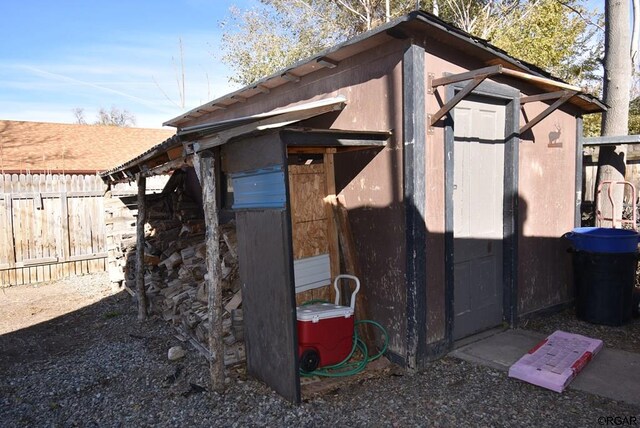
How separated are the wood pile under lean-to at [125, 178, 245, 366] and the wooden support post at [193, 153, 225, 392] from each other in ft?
1.26

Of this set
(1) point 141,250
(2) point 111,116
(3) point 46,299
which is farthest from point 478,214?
(2) point 111,116

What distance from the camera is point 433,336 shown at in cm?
434

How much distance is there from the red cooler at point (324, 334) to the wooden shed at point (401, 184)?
0.89 ft

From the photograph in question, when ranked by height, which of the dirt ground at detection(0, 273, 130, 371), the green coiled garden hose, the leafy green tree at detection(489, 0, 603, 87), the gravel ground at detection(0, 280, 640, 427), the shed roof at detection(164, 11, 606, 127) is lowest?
the dirt ground at detection(0, 273, 130, 371)

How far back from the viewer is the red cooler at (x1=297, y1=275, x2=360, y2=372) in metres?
3.96

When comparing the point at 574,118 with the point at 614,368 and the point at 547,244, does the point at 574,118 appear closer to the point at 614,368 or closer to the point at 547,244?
the point at 547,244

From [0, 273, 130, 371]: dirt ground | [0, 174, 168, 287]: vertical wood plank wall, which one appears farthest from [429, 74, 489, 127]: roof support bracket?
[0, 174, 168, 287]: vertical wood plank wall

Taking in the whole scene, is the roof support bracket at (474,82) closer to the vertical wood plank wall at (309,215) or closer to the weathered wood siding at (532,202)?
the weathered wood siding at (532,202)

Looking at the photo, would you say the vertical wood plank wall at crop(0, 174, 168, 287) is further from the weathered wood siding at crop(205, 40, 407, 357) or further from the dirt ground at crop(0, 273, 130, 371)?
the weathered wood siding at crop(205, 40, 407, 357)

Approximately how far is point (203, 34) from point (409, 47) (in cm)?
1749

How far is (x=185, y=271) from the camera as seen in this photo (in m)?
6.43

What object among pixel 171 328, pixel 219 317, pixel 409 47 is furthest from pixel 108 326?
pixel 409 47

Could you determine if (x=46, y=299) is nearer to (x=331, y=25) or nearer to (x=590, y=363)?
(x=590, y=363)

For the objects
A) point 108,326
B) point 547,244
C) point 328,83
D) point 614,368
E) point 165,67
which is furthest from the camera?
point 165,67
